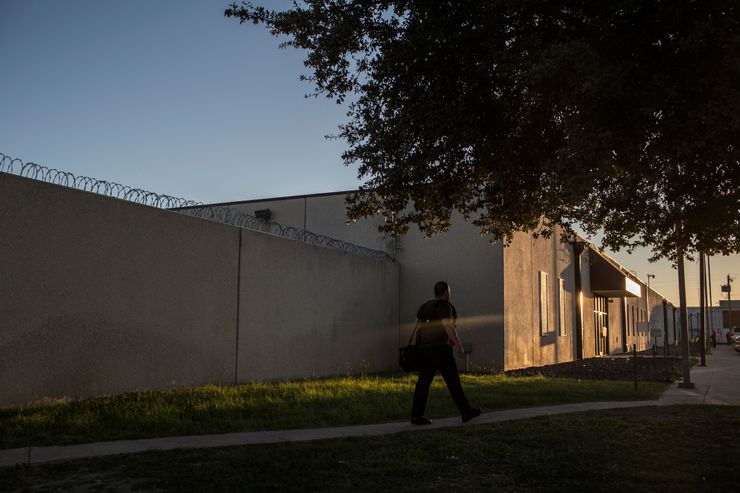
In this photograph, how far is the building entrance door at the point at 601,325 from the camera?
30859 mm

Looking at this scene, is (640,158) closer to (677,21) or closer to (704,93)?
(704,93)

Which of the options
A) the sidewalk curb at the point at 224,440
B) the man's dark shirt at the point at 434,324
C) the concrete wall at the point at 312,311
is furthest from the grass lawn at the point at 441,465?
the concrete wall at the point at 312,311

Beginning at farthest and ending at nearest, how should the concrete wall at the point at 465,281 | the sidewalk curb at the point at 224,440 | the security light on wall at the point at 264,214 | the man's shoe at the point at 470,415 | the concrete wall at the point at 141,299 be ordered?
the security light on wall at the point at 264,214 → the concrete wall at the point at 465,281 → the concrete wall at the point at 141,299 → the man's shoe at the point at 470,415 → the sidewalk curb at the point at 224,440

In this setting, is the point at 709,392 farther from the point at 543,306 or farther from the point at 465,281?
the point at 543,306

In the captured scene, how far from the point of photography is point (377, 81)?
8.56 m

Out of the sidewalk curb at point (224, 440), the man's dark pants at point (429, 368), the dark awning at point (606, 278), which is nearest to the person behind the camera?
the sidewalk curb at point (224, 440)

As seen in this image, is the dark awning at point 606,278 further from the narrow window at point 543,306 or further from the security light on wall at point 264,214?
the security light on wall at point 264,214

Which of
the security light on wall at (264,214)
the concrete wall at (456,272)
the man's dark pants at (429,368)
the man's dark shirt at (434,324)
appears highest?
the security light on wall at (264,214)

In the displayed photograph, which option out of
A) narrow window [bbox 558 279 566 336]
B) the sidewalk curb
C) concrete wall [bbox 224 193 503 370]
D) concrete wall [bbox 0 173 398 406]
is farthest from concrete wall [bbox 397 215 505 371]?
the sidewalk curb

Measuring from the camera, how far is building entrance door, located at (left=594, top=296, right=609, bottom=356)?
101 ft

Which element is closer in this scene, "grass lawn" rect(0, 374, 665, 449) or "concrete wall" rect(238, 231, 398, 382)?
"grass lawn" rect(0, 374, 665, 449)

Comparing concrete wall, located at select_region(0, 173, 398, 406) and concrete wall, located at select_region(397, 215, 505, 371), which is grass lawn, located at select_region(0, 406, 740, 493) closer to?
concrete wall, located at select_region(0, 173, 398, 406)

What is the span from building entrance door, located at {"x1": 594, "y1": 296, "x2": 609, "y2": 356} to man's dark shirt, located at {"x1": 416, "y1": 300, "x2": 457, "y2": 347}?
79.1 ft

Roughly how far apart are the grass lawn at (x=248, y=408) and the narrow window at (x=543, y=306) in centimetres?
860
